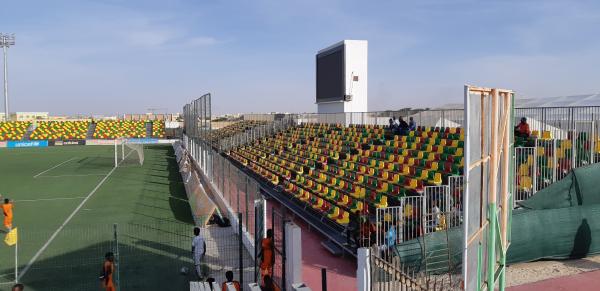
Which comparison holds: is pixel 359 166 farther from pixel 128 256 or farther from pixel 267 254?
pixel 267 254

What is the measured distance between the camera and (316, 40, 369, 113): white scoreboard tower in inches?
1011

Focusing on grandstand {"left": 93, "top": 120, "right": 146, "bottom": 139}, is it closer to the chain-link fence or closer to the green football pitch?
the green football pitch

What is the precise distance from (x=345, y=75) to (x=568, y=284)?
18.3m

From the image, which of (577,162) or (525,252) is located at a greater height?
(577,162)

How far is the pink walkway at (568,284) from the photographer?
28.8 feet

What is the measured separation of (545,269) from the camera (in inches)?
389

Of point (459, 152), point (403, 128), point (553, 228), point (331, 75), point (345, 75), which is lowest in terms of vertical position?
point (553, 228)

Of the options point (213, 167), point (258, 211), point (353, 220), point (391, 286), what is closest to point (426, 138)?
point (353, 220)

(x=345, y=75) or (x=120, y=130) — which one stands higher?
(x=345, y=75)

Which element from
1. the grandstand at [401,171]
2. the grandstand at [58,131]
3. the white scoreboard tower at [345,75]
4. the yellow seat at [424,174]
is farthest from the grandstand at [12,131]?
the yellow seat at [424,174]

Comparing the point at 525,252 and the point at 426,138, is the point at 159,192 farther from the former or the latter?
the point at 525,252

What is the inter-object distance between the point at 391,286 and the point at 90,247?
9.83 metres

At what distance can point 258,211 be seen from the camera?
9.02 metres

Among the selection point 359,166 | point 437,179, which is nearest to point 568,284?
point 437,179
